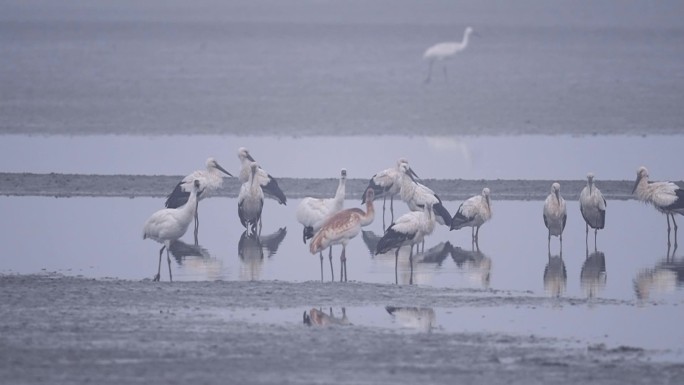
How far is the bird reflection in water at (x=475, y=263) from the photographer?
13.0 metres

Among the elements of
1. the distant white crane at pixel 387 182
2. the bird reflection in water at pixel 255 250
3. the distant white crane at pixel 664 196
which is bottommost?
the bird reflection in water at pixel 255 250

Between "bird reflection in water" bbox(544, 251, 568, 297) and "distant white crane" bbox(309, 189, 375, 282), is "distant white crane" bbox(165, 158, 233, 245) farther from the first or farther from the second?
"bird reflection in water" bbox(544, 251, 568, 297)

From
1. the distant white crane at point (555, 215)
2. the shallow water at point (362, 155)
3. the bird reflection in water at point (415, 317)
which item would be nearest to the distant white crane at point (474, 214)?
the distant white crane at point (555, 215)

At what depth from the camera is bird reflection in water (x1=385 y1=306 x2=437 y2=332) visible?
10.7m

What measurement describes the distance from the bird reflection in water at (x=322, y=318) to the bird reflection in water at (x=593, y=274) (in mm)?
2272

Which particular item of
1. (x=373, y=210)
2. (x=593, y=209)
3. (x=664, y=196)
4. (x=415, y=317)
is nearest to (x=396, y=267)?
(x=373, y=210)

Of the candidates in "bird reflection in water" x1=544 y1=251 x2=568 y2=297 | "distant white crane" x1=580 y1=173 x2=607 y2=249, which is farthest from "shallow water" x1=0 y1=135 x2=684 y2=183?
"bird reflection in water" x1=544 y1=251 x2=568 y2=297

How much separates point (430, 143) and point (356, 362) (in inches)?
669

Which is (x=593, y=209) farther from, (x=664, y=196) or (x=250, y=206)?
(x=250, y=206)

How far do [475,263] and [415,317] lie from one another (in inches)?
120

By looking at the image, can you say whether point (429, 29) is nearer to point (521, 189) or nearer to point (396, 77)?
point (396, 77)

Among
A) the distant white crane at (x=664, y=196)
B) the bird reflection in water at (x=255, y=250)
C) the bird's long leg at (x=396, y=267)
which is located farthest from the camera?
the distant white crane at (x=664, y=196)

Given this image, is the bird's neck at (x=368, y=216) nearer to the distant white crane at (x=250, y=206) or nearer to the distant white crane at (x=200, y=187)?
Result: the distant white crane at (x=250, y=206)

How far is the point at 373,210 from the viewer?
46.1 ft
